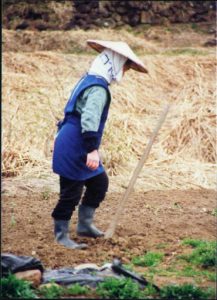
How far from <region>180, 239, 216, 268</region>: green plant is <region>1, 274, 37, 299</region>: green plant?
145 centimetres

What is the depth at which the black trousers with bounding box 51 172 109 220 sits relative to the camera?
634 cm

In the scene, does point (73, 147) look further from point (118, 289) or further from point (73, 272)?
point (118, 289)

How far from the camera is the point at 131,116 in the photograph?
12.2 metres

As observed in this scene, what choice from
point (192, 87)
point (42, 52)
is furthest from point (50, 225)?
point (42, 52)

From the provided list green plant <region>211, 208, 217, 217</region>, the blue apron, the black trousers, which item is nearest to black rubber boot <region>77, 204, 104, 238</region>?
the black trousers

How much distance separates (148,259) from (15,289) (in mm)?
1460

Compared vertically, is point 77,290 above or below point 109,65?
below

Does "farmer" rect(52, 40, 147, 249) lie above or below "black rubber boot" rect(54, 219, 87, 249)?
above

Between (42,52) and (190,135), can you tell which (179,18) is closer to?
(42,52)

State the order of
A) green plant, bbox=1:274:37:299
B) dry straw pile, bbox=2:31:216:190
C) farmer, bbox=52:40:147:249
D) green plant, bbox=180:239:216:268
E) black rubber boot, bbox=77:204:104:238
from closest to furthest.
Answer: green plant, bbox=1:274:37:299 < green plant, bbox=180:239:216:268 < farmer, bbox=52:40:147:249 < black rubber boot, bbox=77:204:104:238 < dry straw pile, bbox=2:31:216:190

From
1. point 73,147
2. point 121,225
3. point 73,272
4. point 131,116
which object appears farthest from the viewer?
point 131,116

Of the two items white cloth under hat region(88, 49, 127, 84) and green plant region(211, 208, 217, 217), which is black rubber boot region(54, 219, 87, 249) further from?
green plant region(211, 208, 217, 217)

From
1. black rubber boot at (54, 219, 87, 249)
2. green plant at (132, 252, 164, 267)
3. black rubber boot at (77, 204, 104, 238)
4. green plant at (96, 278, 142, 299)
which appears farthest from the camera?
black rubber boot at (77, 204, 104, 238)

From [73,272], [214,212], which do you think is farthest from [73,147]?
[214,212]
